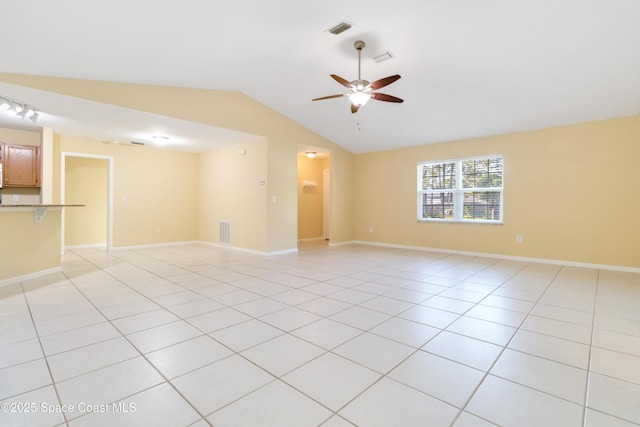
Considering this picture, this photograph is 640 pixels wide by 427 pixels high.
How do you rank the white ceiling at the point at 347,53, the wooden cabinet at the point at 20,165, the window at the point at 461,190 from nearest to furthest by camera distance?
the white ceiling at the point at 347,53
the wooden cabinet at the point at 20,165
the window at the point at 461,190

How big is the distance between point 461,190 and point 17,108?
25.2ft

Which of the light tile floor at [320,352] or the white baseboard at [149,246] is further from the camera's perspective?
the white baseboard at [149,246]

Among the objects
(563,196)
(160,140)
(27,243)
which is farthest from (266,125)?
(563,196)

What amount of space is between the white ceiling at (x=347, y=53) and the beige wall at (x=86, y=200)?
2.03 metres

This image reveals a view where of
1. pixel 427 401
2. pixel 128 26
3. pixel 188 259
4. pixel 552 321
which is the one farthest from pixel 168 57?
pixel 552 321

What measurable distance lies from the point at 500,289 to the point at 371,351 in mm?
2469

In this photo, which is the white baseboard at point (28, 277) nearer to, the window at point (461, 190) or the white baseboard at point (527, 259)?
the white baseboard at point (527, 259)

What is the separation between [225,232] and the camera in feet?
23.4

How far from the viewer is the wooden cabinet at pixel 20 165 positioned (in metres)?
5.17

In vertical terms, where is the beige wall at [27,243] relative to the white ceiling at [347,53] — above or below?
below

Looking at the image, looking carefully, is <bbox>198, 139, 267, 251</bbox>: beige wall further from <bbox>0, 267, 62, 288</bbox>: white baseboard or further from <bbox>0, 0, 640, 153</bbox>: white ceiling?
<bbox>0, 267, 62, 288</bbox>: white baseboard

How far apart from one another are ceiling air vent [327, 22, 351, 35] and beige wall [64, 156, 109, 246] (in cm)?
661

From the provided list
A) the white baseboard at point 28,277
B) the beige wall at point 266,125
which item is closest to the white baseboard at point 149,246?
the beige wall at point 266,125

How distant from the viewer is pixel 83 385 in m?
1.67
